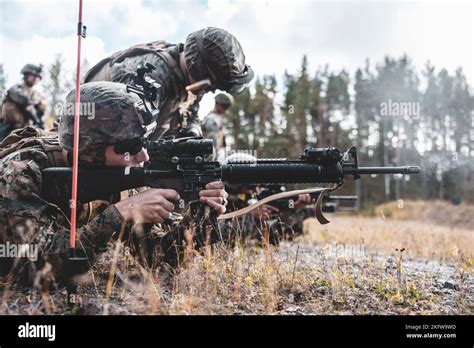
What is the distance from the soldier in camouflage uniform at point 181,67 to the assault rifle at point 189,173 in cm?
195

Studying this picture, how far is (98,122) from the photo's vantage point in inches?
136

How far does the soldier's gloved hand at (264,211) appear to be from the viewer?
6.66 m

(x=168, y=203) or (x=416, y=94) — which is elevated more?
(x=416, y=94)

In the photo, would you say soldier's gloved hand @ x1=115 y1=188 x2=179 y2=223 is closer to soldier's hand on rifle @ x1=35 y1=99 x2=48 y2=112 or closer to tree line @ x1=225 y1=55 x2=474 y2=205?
soldier's hand on rifle @ x1=35 y1=99 x2=48 y2=112

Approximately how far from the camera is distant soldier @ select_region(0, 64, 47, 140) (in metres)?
9.42

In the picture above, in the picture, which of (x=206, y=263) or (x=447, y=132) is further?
(x=447, y=132)

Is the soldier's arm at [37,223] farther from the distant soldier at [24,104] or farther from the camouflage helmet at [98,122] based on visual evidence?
the distant soldier at [24,104]

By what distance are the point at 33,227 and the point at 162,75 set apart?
297cm

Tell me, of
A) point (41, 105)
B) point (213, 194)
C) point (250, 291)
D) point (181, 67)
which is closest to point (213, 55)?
point (181, 67)

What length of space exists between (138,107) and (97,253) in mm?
1260
